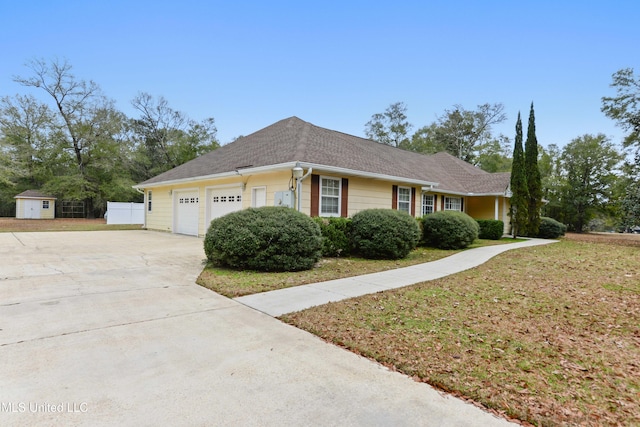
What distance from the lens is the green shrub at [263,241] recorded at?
7277 millimetres

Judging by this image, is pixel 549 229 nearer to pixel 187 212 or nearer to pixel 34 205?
pixel 187 212

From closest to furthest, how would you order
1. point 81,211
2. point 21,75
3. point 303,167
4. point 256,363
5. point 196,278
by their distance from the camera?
point 256,363 < point 196,278 < point 303,167 < point 21,75 < point 81,211

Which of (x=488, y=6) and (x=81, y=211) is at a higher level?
(x=488, y=6)

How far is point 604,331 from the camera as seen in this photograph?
158 inches

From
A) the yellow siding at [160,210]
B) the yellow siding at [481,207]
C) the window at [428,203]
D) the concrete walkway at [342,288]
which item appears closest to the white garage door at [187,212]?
the yellow siding at [160,210]

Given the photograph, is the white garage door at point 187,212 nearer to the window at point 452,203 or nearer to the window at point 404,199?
the window at point 404,199

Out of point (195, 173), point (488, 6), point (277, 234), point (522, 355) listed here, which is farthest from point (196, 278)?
point (488, 6)

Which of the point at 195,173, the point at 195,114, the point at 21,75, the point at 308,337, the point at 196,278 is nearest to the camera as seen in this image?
the point at 308,337

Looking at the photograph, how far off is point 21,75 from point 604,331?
132 ft

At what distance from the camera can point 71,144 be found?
1241 inches

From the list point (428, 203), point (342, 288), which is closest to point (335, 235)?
point (342, 288)

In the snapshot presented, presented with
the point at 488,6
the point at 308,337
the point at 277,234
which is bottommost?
the point at 308,337

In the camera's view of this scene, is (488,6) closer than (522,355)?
No

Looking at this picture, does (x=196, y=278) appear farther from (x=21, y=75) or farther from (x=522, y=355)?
(x=21, y=75)
